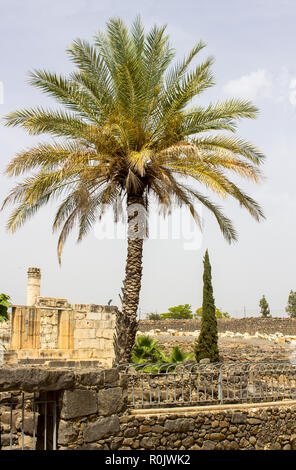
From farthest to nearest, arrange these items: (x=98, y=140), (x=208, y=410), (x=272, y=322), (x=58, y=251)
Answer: (x=272, y=322)
(x=58, y=251)
(x=98, y=140)
(x=208, y=410)

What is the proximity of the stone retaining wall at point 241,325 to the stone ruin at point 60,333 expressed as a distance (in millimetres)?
15081

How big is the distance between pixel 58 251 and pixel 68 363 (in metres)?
2.75

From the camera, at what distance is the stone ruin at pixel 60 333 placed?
39.2 ft

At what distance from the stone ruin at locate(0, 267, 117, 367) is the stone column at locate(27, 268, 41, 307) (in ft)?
8.42

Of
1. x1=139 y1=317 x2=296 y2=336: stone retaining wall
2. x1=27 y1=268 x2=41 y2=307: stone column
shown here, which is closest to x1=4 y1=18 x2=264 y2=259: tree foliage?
x1=27 y1=268 x2=41 y2=307: stone column

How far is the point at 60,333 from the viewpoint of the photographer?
12766mm

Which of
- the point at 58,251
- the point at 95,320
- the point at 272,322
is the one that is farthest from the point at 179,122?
the point at 272,322

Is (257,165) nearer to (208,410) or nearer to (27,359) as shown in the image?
(208,410)

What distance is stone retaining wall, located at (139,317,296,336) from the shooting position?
2836 centimetres

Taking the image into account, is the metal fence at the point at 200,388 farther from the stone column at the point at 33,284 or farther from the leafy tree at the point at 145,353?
the stone column at the point at 33,284

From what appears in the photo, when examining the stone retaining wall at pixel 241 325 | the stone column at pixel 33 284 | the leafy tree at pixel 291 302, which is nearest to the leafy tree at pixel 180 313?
the leafy tree at pixel 291 302

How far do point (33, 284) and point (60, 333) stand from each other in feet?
13.4

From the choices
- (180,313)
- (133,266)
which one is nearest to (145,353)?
(133,266)
